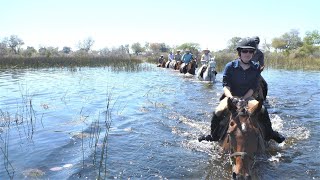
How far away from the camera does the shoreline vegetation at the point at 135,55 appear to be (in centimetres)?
3709

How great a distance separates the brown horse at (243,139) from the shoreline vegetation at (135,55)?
7.29 m

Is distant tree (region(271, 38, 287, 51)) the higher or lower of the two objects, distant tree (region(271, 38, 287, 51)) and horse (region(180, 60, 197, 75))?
the higher

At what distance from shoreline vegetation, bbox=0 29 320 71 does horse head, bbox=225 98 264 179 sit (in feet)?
23.9

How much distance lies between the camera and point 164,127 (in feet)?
30.8

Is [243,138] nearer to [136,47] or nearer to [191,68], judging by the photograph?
[191,68]

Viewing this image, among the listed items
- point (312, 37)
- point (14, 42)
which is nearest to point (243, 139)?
point (312, 37)

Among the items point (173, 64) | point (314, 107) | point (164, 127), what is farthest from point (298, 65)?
point (164, 127)

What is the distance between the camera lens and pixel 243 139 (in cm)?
459

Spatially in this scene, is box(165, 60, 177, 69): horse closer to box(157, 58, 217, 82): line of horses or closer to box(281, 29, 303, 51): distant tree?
box(157, 58, 217, 82): line of horses

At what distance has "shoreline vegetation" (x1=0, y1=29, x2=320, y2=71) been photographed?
37094 millimetres

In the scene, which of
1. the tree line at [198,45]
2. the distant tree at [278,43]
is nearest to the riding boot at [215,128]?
the tree line at [198,45]

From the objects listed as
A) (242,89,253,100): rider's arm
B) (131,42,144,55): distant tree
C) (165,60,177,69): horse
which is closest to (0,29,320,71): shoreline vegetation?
(131,42,144,55): distant tree

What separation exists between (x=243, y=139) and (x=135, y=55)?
284 ft

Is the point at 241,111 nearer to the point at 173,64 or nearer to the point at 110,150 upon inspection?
the point at 110,150
